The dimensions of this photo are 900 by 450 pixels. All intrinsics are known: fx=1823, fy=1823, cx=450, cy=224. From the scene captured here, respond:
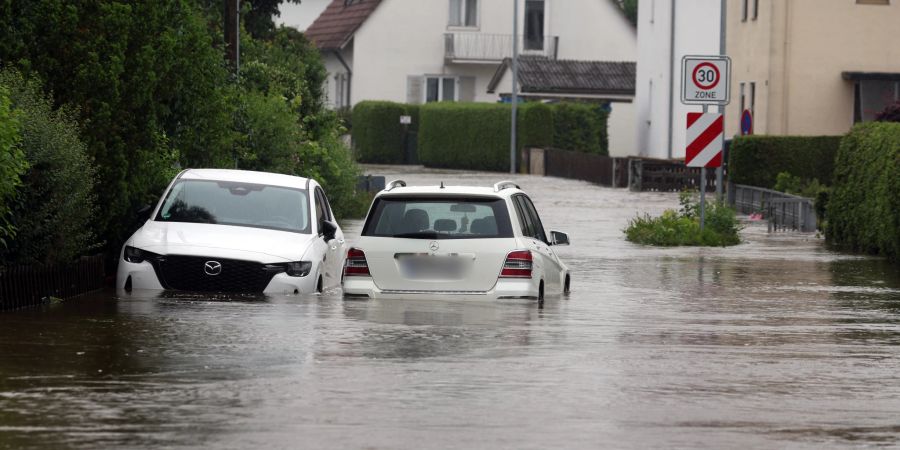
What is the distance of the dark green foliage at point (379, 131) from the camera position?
72312mm

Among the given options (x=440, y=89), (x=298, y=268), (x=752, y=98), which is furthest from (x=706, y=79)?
(x=440, y=89)

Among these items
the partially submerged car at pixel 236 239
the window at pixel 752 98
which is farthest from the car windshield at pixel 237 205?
the window at pixel 752 98

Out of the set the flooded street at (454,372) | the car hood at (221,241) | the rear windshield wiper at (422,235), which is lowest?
the flooded street at (454,372)

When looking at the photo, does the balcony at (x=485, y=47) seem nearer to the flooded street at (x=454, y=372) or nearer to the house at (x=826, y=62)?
the house at (x=826, y=62)

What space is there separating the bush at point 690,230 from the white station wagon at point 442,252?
13.2 m

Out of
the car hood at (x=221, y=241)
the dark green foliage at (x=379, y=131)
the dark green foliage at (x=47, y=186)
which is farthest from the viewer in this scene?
the dark green foliage at (x=379, y=131)

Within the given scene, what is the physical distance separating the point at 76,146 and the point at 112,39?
2391mm

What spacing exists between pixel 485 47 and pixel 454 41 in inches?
53.4

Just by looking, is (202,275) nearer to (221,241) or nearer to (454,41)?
(221,241)

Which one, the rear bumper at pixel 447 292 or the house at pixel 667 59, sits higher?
the house at pixel 667 59

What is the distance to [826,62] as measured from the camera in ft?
157

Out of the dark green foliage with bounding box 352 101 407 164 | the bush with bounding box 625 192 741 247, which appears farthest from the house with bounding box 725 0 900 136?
the dark green foliage with bounding box 352 101 407 164

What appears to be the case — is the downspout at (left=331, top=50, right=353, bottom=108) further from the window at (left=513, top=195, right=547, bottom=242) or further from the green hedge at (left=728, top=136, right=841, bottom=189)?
the window at (left=513, top=195, right=547, bottom=242)

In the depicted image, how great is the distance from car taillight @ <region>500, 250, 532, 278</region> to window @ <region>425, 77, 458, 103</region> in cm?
6269
